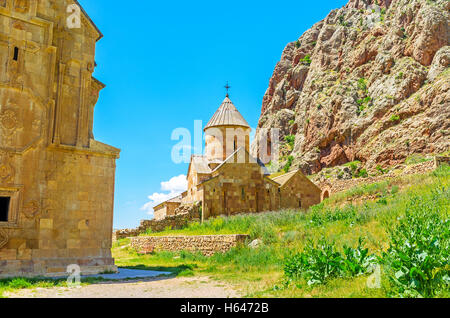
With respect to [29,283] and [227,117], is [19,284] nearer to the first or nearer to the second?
[29,283]

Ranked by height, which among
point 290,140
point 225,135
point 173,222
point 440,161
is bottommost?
point 173,222

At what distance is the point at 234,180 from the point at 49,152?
42.6 ft

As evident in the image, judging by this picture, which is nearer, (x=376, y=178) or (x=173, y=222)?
(x=173, y=222)

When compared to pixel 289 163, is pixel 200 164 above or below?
below

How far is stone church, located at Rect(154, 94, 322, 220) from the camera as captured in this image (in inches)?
872

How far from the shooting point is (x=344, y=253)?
25.4ft

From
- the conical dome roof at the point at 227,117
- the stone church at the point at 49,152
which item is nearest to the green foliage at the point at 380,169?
the conical dome roof at the point at 227,117

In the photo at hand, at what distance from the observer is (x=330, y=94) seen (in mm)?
55438

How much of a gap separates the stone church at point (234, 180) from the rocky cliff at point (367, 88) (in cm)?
1967

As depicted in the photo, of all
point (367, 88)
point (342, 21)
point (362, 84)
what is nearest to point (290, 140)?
point (362, 84)

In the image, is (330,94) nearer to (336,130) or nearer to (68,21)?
(336,130)

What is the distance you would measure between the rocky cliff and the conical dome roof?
2115 cm

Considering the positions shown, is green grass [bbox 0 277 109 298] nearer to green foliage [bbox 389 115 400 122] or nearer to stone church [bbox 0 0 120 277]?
stone church [bbox 0 0 120 277]
